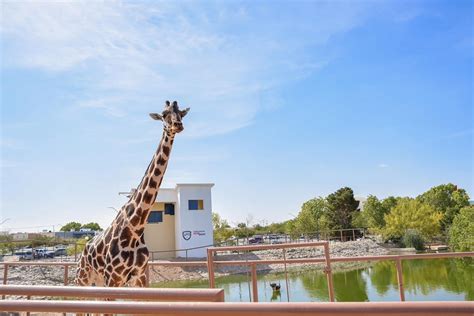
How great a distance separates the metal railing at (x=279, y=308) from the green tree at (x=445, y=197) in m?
40.3

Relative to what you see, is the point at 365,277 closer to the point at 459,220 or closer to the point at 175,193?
the point at 459,220

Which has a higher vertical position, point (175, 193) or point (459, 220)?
point (175, 193)

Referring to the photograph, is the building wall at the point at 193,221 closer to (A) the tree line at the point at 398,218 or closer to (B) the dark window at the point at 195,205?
(B) the dark window at the point at 195,205

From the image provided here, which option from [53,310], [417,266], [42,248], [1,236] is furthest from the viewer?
[1,236]

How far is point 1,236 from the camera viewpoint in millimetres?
32781

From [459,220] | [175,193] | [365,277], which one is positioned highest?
[175,193]

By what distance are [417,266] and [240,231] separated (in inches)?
1046

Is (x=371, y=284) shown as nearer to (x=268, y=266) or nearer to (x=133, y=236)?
(x=268, y=266)

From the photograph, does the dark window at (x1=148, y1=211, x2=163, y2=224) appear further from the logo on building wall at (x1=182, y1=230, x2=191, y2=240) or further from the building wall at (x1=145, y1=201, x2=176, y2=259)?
the logo on building wall at (x1=182, y1=230, x2=191, y2=240)

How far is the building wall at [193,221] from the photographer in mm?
23219

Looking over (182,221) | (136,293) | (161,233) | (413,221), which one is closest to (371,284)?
(182,221)

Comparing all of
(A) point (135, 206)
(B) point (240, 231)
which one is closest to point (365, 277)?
(A) point (135, 206)

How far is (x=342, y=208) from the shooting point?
38.8m

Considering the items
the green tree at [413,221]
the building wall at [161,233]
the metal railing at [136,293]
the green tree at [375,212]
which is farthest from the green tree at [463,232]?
the metal railing at [136,293]
